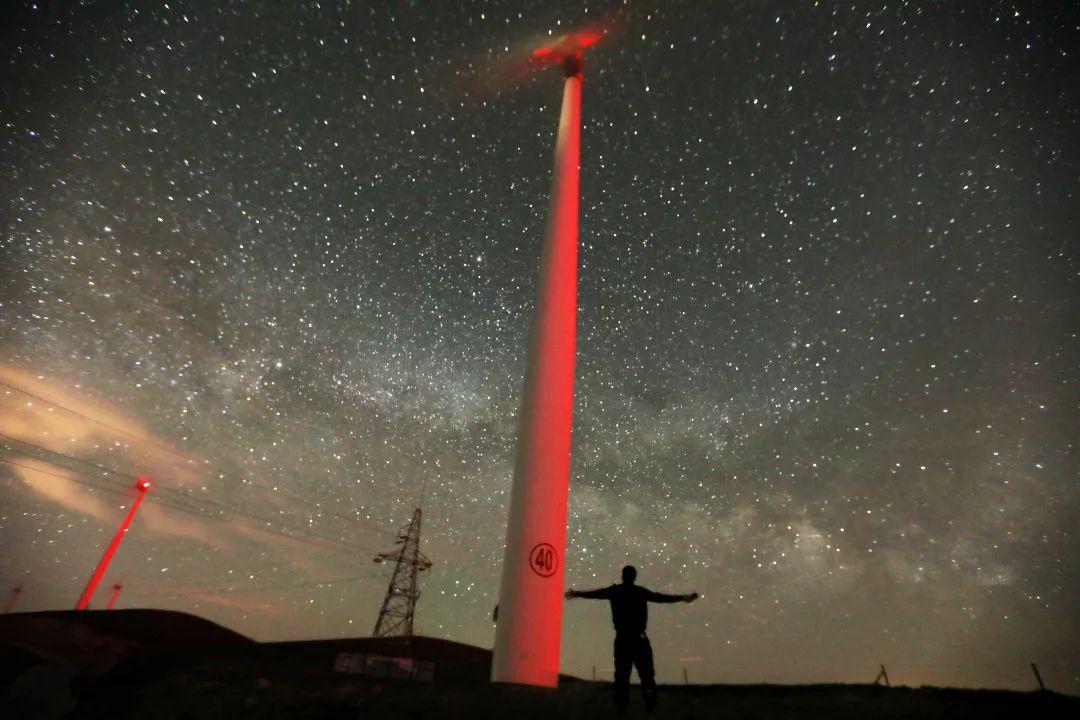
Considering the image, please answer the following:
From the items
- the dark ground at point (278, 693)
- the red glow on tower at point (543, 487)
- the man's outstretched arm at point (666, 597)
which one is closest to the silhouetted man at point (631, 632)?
the man's outstretched arm at point (666, 597)

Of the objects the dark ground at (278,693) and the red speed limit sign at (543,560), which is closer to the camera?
the dark ground at (278,693)

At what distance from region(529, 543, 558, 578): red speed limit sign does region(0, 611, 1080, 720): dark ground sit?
2.23 m

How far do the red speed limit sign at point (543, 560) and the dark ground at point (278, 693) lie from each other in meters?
2.23

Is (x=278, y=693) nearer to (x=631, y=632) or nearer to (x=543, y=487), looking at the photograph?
(x=543, y=487)

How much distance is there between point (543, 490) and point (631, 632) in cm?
501

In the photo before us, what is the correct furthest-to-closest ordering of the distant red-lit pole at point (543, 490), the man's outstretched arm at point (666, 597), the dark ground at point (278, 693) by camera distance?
1. the distant red-lit pole at point (543, 490)
2. the dark ground at point (278, 693)
3. the man's outstretched arm at point (666, 597)

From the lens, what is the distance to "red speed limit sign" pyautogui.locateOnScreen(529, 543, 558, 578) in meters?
11.5

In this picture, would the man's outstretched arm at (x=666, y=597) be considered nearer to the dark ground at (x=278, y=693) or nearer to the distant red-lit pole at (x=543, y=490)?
the dark ground at (x=278, y=693)

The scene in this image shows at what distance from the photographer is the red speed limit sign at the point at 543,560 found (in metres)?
11.5

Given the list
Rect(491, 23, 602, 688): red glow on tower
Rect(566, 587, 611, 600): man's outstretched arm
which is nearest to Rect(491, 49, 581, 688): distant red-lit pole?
Rect(491, 23, 602, 688): red glow on tower

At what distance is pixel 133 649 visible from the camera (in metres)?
14.5

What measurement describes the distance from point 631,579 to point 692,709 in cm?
290

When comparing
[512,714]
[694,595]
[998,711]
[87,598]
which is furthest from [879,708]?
[87,598]

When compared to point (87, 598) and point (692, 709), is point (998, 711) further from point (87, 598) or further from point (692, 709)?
point (87, 598)
